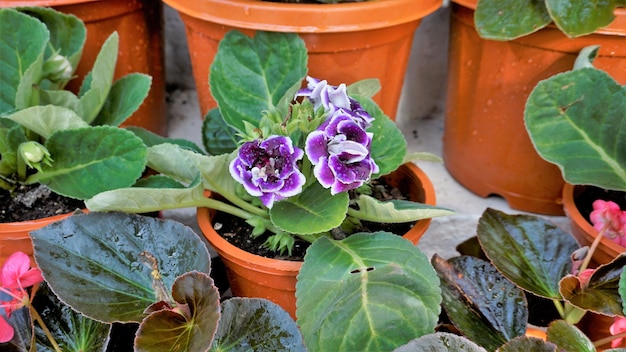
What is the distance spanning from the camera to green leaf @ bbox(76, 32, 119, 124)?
2.63 feet

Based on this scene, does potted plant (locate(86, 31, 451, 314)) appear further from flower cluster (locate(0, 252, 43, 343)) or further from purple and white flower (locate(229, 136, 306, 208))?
flower cluster (locate(0, 252, 43, 343))

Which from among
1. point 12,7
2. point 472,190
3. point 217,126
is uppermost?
point 12,7

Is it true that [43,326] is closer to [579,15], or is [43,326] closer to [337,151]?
[337,151]

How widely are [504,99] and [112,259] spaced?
627mm

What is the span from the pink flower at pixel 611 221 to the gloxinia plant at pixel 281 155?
22cm

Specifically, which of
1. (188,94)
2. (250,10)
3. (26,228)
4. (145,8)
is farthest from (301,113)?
(188,94)

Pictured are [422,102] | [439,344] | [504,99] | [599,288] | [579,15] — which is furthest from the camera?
[422,102]

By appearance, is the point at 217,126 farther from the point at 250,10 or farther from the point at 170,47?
the point at 170,47

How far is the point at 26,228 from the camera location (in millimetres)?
714

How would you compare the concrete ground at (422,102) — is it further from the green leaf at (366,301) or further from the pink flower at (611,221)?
the green leaf at (366,301)

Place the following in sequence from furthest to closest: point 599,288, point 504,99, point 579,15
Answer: point 504,99, point 579,15, point 599,288

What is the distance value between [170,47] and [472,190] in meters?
0.68

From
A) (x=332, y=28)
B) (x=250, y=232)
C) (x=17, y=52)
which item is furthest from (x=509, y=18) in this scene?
(x=17, y=52)

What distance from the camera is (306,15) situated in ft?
2.47
